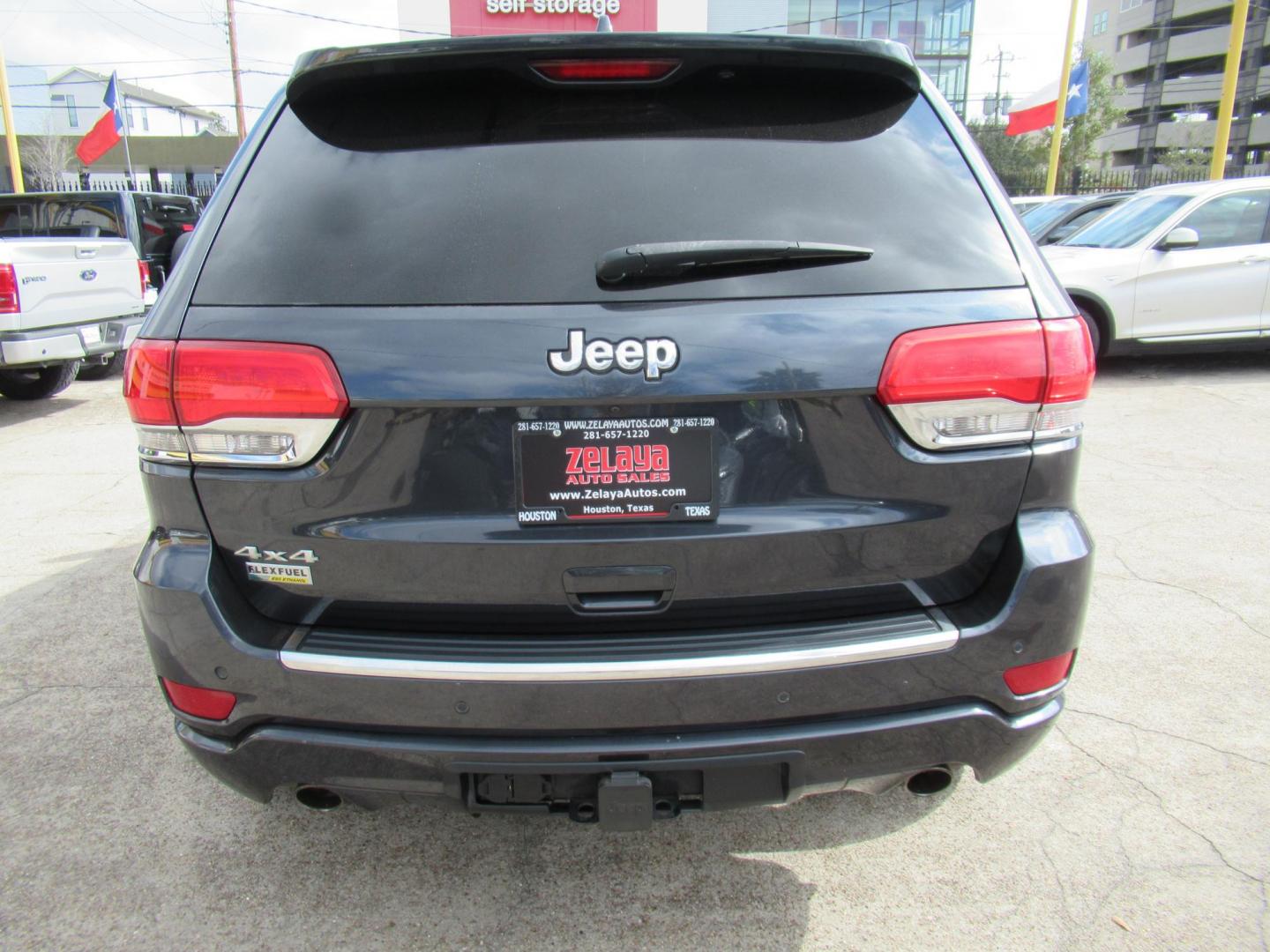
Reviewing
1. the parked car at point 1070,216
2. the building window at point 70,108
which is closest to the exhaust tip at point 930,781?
the parked car at point 1070,216

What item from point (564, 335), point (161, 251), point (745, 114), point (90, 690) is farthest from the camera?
point (161, 251)

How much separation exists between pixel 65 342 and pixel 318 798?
7.58m

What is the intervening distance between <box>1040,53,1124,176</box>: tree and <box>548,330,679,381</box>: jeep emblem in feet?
149

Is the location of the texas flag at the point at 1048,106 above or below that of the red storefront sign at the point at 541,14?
below

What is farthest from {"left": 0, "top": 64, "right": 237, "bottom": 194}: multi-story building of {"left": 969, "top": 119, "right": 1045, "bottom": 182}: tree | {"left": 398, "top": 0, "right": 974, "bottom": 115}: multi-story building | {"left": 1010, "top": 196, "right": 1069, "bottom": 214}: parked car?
{"left": 969, "top": 119, "right": 1045, "bottom": 182}: tree

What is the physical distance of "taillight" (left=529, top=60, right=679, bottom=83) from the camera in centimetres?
184

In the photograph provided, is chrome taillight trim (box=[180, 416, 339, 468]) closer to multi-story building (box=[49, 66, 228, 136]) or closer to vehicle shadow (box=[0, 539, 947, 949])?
vehicle shadow (box=[0, 539, 947, 949])

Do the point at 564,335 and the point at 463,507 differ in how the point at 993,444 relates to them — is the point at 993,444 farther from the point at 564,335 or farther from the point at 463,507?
the point at 463,507

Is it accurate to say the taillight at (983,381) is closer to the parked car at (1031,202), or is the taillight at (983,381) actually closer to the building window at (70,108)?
the parked car at (1031,202)

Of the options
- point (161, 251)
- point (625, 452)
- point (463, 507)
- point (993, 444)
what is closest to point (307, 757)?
point (463, 507)

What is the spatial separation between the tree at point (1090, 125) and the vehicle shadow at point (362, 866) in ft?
148

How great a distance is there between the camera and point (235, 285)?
68.7 inches

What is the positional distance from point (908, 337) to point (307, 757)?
4.65ft

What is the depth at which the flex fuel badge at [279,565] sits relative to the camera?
5.67ft
